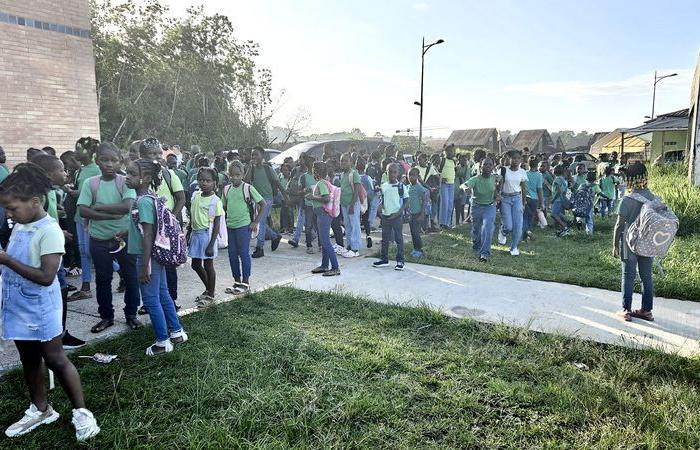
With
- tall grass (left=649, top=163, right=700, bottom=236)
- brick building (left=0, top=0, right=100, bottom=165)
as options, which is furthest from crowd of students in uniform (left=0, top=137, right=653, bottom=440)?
brick building (left=0, top=0, right=100, bottom=165)

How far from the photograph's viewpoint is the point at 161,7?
25.7 m

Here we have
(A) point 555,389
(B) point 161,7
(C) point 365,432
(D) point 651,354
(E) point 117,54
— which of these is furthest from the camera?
(B) point 161,7

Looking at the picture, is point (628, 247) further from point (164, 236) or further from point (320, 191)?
point (164, 236)

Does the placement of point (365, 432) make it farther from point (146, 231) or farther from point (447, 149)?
point (447, 149)

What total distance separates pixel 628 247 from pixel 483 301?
5.36 feet

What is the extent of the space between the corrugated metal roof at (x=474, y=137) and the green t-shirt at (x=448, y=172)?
4728 centimetres

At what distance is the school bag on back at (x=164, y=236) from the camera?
13.4 ft

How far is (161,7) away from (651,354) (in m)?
28.0

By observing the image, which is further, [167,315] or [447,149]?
[447,149]

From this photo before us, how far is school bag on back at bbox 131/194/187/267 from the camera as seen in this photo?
4.07 meters

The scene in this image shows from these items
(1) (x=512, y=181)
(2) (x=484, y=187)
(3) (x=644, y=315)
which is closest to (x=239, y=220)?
(2) (x=484, y=187)

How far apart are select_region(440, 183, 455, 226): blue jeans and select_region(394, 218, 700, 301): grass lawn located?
3.07 ft

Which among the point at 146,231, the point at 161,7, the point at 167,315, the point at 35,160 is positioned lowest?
the point at 167,315

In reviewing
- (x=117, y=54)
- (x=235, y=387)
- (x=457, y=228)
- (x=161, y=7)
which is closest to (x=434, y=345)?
(x=235, y=387)
